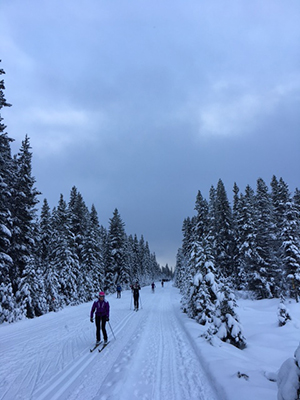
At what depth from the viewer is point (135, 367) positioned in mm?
6188

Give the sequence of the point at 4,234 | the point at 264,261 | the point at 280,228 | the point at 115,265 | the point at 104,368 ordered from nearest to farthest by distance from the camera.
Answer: the point at 104,368
the point at 4,234
the point at 264,261
the point at 280,228
the point at 115,265

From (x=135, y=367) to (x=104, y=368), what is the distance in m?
0.83

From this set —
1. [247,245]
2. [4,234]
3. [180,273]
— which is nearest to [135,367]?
[4,234]

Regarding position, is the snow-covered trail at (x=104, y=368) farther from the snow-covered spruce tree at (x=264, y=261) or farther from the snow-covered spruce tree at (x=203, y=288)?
the snow-covered spruce tree at (x=264, y=261)

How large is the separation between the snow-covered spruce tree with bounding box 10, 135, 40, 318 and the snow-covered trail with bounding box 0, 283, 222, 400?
950cm

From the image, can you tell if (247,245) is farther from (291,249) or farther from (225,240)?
(225,240)

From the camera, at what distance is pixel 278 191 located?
29.0m

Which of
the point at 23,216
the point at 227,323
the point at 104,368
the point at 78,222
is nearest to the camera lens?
the point at 104,368

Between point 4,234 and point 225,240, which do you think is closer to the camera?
point 4,234

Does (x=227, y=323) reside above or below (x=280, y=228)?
below

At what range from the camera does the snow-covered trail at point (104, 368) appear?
4.86 m

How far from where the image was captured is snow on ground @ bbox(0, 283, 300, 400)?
4.77 m

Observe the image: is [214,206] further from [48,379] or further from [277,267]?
[48,379]

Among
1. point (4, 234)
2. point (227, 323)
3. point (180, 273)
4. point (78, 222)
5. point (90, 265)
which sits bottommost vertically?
point (227, 323)
